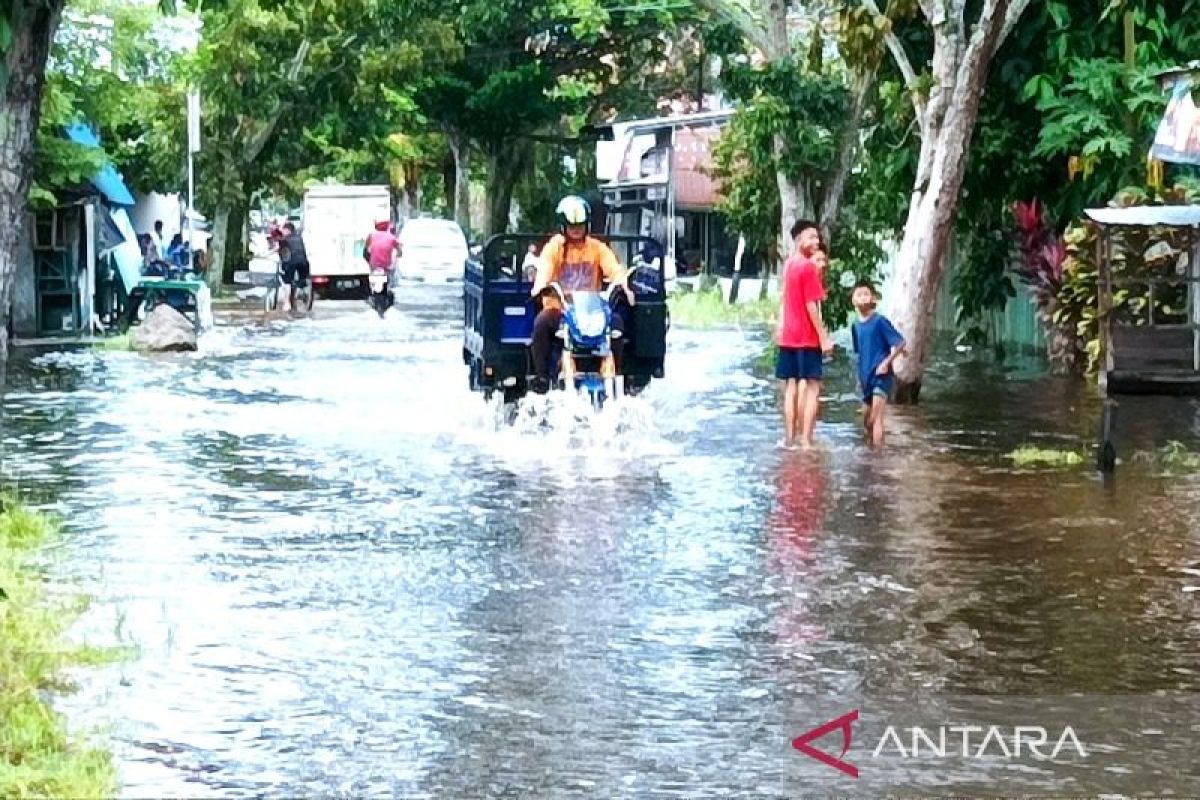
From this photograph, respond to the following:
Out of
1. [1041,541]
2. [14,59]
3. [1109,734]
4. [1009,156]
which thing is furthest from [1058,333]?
[1109,734]

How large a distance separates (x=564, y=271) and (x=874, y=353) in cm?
249

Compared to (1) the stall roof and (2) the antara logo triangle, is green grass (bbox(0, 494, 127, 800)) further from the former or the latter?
(1) the stall roof

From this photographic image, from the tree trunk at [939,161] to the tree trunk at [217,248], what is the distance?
29.4 m

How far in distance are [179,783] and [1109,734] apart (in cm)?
311

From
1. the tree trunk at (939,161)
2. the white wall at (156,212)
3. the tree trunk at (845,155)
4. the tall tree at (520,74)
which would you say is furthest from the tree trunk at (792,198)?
the tall tree at (520,74)

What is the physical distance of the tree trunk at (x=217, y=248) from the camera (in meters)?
47.8

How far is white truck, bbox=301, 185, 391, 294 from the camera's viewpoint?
1869 inches

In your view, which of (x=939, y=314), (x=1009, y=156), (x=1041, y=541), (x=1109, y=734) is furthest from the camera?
(x=939, y=314)

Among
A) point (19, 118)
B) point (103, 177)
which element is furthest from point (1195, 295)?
point (103, 177)

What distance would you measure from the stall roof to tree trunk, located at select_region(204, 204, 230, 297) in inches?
1367

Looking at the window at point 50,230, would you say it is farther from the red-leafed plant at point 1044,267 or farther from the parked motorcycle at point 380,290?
the red-leafed plant at point 1044,267

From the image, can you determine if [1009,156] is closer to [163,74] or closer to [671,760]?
[671,760]

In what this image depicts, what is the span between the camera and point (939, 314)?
35.2 metres

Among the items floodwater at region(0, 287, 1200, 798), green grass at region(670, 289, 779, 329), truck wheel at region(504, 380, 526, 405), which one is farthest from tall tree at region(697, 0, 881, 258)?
truck wheel at region(504, 380, 526, 405)
